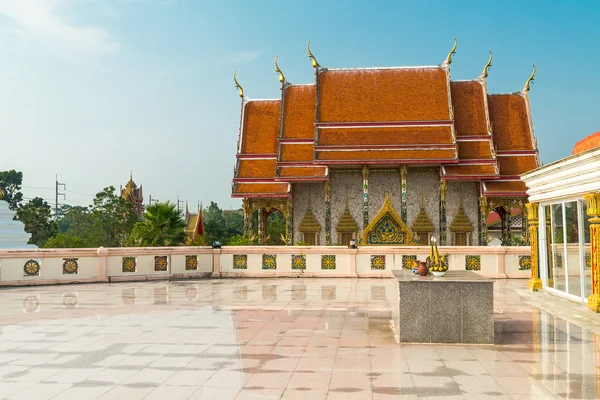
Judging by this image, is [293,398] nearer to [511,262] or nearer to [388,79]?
[511,262]

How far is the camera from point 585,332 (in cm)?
883

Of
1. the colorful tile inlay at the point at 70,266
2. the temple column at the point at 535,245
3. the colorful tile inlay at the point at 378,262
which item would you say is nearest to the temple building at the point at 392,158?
the colorful tile inlay at the point at 378,262

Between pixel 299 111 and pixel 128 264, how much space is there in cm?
1479

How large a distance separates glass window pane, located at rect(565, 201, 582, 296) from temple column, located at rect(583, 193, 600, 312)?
0.96m

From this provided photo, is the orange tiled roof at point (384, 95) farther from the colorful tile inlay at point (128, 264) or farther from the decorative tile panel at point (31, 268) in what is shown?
the decorative tile panel at point (31, 268)

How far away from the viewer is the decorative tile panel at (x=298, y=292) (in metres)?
13.3

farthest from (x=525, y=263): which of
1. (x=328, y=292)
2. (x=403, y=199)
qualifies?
(x=403, y=199)

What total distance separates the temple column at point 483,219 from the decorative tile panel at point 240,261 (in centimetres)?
1350

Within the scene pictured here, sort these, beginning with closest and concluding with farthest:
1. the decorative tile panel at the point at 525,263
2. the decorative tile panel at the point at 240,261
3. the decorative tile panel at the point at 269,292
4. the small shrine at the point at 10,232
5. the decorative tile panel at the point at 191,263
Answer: the decorative tile panel at the point at 269,292 → the decorative tile panel at the point at 525,263 → the small shrine at the point at 10,232 → the decorative tile panel at the point at 191,263 → the decorative tile panel at the point at 240,261

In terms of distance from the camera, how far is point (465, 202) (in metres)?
27.2

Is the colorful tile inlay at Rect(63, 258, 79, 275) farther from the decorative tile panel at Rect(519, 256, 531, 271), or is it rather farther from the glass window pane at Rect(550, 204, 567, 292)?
the decorative tile panel at Rect(519, 256, 531, 271)

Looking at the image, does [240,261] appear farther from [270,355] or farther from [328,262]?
[270,355]

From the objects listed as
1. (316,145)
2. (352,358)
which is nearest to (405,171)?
(316,145)

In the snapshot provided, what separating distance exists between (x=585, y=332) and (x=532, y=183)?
5924 mm
